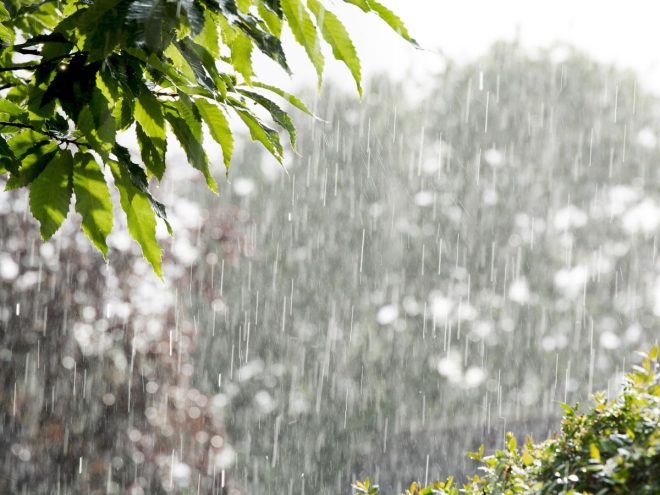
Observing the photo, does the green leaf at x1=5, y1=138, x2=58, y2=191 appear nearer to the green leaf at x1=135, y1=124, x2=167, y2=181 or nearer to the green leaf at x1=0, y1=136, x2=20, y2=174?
the green leaf at x1=0, y1=136, x2=20, y2=174

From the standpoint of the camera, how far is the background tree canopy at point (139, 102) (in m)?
1.06

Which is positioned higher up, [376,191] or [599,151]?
[599,151]

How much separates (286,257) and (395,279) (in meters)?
2.93

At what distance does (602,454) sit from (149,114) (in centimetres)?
124

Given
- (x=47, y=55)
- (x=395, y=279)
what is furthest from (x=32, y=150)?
(x=395, y=279)

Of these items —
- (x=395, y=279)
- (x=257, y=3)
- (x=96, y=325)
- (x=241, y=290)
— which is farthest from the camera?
(x=395, y=279)

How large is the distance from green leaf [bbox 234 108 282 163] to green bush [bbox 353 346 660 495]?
0.88 metres

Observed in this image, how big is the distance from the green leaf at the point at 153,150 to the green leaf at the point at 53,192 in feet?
0.42

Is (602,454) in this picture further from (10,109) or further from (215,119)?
(10,109)

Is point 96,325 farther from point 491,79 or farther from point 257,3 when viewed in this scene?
point 491,79

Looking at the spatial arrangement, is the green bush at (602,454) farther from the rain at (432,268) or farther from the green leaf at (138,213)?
the rain at (432,268)

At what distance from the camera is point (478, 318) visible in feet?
60.3

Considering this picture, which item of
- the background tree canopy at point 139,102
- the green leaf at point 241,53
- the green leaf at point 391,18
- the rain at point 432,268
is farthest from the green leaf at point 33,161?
the rain at point 432,268

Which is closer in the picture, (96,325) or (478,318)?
(96,325)
